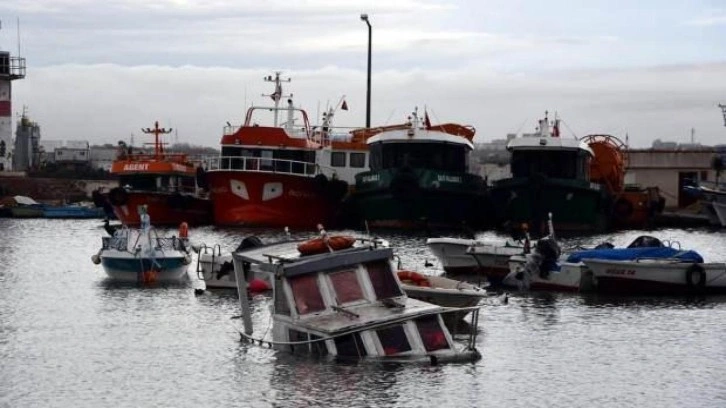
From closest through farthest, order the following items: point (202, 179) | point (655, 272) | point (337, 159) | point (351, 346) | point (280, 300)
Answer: point (351, 346)
point (280, 300)
point (655, 272)
point (202, 179)
point (337, 159)

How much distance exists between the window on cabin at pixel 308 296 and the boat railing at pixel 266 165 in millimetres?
43686

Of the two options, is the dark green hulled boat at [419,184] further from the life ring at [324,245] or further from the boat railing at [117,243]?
the life ring at [324,245]

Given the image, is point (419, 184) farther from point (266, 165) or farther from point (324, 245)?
point (324, 245)

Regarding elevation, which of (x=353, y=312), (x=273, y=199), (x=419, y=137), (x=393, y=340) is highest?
(x=419, y=137)

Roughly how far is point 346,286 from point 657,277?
14004 mm

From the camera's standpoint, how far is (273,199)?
7288 cm

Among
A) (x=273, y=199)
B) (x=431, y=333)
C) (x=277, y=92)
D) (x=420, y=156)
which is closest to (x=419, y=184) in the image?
(x=420, y=156)

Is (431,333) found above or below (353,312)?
below

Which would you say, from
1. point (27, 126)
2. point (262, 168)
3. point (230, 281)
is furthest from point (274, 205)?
point (27, 126)

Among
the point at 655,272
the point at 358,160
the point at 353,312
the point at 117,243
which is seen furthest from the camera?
the point at 358,160

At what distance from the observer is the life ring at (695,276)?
40125 millimetres

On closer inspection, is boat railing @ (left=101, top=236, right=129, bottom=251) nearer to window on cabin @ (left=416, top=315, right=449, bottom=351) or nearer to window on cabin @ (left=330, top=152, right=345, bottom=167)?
window on cabin @ (left=416, top=315, right=449, bottom=351)

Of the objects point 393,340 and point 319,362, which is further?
point 319,362

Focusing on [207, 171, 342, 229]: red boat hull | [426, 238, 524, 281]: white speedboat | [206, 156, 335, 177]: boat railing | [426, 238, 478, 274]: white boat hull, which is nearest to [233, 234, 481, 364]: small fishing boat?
[426, 238, 524, 281]: white speedboat
